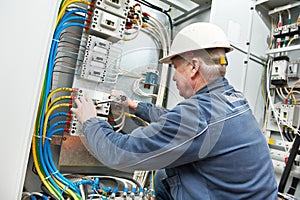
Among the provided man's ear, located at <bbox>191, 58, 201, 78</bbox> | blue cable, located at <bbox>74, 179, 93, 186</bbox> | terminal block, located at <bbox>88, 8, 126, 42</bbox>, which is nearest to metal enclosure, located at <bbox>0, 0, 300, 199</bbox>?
terminal block, located at <bbox>88, 8, 126, 42</bbox>

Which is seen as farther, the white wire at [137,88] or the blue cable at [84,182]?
the white wire at [137,88]

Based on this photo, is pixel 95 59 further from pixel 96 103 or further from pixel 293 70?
pixel 293 70

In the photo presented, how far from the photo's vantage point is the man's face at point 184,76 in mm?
1024

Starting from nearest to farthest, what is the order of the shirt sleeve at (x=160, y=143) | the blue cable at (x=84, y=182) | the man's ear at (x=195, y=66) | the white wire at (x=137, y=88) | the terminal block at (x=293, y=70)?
1. the shirt sleeve at (x=160, y=143)
2. the man's ear at (x=195, y=66)
3. the blue cable at (x=84, y=182)
4. the white wire at (x=137, y=88)
5. the terminal block at (x=293, y=70)

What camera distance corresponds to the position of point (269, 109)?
5.83ft

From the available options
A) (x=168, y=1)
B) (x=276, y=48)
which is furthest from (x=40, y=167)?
(x=276, y=48)

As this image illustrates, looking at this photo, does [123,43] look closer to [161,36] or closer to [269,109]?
[161,36]

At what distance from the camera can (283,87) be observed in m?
1.71

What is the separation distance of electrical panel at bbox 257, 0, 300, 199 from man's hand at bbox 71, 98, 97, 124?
4.16ft

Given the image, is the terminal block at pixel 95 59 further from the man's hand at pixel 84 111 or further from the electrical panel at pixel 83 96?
the man's hand at pixel 84 111

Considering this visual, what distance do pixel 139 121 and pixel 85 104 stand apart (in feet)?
1.52

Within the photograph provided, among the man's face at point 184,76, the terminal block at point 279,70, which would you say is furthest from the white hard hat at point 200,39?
the terminal block at point 279,70

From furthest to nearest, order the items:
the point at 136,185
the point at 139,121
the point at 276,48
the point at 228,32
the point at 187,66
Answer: the point at 276,48, the point at 228,32, the point at 139,121, the point at 136,185, the point at 187,66

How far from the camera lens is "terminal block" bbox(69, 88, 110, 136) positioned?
1.17 m
